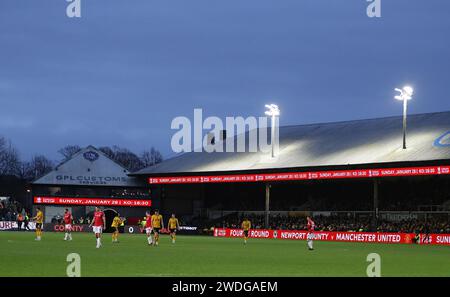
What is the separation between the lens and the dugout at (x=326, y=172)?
62.8 metres

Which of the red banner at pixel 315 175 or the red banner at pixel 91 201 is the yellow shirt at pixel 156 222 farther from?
the red banner at pixel 91 201

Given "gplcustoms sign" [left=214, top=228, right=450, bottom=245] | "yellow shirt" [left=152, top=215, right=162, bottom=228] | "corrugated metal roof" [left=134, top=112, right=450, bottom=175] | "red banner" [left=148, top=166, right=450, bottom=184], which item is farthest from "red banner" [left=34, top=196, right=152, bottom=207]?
"yellow shirt" [left=152, top=215, right=162, bottom=228]

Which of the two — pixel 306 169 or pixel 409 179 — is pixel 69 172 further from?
pixel 409 179

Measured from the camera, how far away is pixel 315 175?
67.4 m

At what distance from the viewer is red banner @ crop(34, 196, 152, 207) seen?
84.4 metres

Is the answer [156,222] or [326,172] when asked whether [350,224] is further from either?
[156,222]

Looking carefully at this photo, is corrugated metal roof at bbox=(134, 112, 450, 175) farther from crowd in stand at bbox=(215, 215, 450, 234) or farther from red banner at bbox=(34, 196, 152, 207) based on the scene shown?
crowd in stand at bbox=(215, 215, 450, 234)

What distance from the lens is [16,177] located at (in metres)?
142

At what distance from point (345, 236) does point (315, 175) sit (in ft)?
24.8

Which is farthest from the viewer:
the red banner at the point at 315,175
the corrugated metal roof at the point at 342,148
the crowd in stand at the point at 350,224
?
the corrugated metal roof at the point at 342,148

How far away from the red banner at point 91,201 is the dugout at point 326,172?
7.45ft

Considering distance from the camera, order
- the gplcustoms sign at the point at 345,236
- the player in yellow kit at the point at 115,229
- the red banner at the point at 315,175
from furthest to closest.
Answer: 1. the red banner at the point at 315,175
2. the gplcustoms sign at the point at 345,236
3. the player in yellow kit at the point at 115,229

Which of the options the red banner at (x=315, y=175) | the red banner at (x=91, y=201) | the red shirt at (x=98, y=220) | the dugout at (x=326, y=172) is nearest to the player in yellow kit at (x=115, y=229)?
the red shirt at (x=98, y=220)

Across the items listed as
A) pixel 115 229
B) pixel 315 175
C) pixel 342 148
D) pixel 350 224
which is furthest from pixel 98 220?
pixel 342 148
